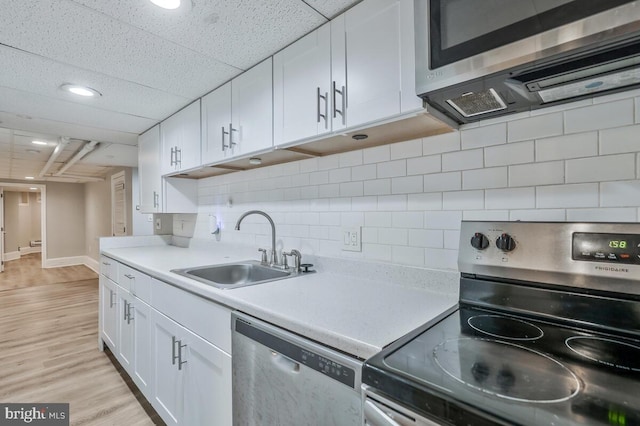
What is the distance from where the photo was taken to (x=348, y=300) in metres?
1.18

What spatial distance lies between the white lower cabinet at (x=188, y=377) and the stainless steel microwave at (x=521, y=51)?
1.29m

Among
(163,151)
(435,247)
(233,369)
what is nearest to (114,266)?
(163,151)

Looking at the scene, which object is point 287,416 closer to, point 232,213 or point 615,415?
point 615,415

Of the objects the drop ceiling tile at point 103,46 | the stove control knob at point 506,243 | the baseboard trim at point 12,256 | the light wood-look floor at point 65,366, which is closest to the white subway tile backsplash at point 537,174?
the stove control knob at point 506,243

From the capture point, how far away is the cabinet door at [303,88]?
52.2 inches

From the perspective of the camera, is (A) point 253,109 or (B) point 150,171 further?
(B) point 150,171

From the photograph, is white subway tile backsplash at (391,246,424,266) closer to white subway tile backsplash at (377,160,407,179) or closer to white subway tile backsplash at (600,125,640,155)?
white subway tile backsplash at (377,160,407,179)

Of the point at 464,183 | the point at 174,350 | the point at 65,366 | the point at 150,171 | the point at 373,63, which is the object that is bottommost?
the point at 65,366

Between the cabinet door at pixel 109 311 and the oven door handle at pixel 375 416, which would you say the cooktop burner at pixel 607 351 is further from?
the cabinet door at pixel 109 311

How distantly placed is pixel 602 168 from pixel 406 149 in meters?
0.67

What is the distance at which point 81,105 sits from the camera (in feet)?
7.55

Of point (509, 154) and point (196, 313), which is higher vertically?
point (509, 154)

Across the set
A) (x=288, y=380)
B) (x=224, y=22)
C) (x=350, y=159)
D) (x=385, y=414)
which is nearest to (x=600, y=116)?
(x=350, y=159)

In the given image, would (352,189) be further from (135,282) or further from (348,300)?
(135,282)
